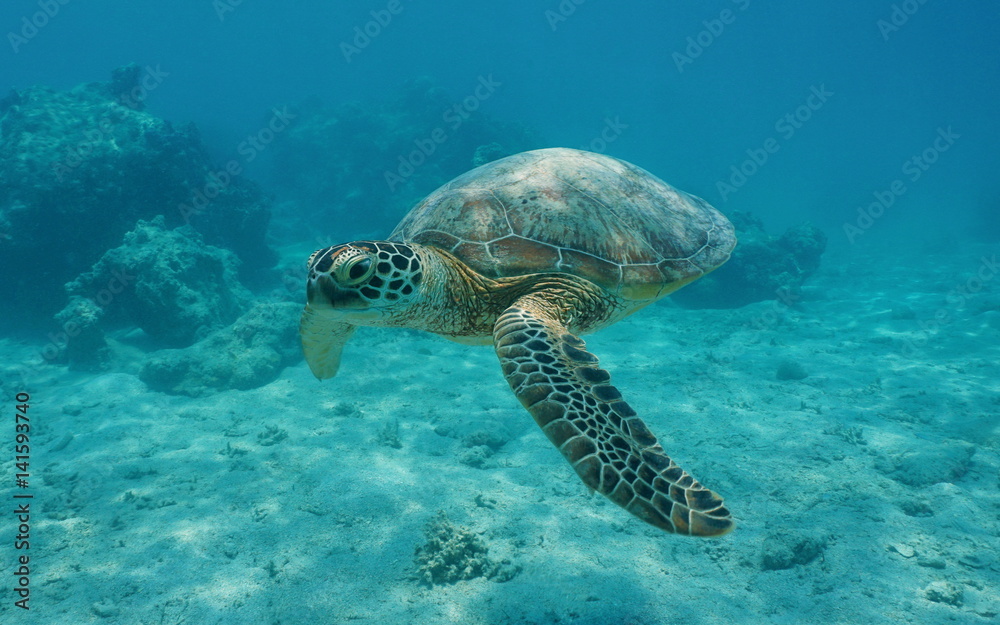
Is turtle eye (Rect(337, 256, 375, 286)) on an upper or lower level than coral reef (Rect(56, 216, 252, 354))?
lower

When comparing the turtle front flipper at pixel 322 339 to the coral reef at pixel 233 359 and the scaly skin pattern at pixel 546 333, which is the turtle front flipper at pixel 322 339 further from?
the coral reef at pixel 233 359

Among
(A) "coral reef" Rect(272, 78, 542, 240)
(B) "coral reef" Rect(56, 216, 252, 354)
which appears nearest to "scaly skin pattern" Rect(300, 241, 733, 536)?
(B) "coral reef" Rect(56, 216, 252, 354)

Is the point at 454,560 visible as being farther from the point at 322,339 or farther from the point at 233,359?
the point at 233,359

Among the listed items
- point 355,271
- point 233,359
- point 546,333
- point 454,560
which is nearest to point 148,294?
point 233,359

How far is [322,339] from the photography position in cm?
532

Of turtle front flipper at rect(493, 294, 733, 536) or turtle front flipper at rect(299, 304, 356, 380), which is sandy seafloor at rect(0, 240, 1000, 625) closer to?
turtle front flipper at rect(299, 304, 356, 380)

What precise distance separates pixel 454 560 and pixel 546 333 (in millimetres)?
3168

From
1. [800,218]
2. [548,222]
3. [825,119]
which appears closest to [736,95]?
[825,119]

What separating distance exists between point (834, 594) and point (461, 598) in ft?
12.4

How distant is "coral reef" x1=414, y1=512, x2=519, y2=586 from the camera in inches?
188

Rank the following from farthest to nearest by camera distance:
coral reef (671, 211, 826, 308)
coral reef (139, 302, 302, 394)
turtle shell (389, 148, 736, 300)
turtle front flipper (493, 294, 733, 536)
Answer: coral reef (671, 211, 826, 308) → coral reef (139, 302, 302, 394) → turtle shell (389, 148, 736, 300) → turtle front flipper (493, 294, 733, 536)

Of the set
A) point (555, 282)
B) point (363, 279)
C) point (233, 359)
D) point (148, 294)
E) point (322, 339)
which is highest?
point (148, 294)

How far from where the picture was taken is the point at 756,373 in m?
10.6

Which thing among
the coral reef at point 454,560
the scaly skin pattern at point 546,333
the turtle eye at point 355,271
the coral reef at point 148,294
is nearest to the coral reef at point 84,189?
the coral reef at point 148,294
